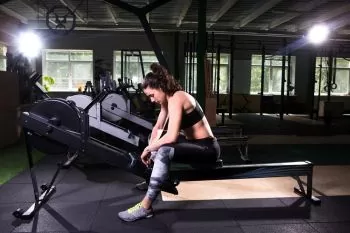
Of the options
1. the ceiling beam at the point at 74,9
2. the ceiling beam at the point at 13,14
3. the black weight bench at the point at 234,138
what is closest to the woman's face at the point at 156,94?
the black weight bench at the point at 234,138

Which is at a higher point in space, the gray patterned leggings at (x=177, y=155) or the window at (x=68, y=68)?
the window at (x=68, y=68)

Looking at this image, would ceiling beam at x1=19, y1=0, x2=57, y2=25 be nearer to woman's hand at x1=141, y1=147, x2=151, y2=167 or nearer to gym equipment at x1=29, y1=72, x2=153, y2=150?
gym equipment at x1=29, y1=72, x2=153, y2=150

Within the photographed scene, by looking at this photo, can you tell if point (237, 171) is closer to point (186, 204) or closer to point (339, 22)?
point (186, 204)

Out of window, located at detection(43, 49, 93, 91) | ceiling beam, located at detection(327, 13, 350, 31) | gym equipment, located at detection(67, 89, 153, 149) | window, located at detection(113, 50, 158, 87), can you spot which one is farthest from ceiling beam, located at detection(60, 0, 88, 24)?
ceiling beam, located at detection(327, 13, 350, 31)

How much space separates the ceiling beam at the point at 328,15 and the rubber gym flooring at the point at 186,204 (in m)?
4.68

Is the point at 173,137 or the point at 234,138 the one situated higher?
the point at 173,137

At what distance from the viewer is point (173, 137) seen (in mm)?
2414

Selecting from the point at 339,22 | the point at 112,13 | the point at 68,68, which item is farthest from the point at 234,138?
the point at 68,68

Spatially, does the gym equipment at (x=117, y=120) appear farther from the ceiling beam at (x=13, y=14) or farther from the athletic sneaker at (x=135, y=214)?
the ceiling beam at (x=13, y=14)

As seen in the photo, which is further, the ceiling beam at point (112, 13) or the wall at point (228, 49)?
the wall at point (228, 49)

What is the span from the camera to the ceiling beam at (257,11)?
7.66 metres

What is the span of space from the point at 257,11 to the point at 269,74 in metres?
5.21

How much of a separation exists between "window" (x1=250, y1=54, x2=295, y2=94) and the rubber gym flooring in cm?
884

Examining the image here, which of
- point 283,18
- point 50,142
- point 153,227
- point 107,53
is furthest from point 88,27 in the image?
point 153,227
